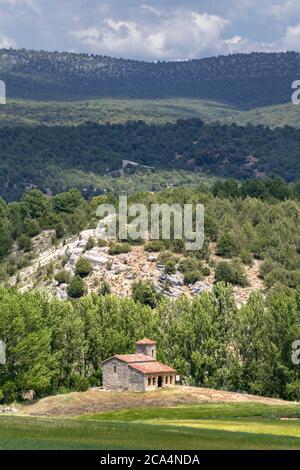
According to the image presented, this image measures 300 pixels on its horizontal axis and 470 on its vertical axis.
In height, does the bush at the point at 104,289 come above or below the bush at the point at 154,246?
below

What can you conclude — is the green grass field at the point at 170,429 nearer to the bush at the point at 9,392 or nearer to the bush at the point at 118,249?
the bush at the point at 9,392

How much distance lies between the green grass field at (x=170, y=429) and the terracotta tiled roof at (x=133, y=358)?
1111 cm

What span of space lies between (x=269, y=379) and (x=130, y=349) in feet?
48.2

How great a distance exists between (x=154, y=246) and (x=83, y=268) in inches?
393

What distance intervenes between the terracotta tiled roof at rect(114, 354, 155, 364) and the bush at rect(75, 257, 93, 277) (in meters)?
43.3

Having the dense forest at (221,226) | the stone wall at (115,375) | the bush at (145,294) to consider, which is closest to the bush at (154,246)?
the dense forest at (221,226)

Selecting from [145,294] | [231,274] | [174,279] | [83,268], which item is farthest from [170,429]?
[83,268]

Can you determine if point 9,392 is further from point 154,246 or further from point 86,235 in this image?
point 86,235

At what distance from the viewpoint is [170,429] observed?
76688 millimetres

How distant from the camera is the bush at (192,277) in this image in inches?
5960

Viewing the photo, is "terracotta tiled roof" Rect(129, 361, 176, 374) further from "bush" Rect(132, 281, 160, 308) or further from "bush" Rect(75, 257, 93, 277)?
"bush" Rect(75, 257, 93, 277)

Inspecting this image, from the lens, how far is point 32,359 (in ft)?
353
